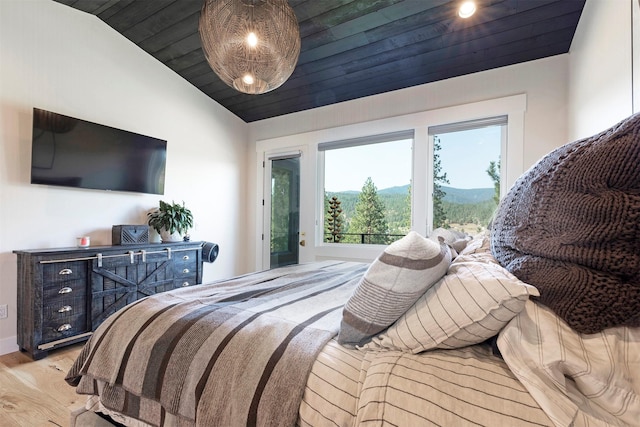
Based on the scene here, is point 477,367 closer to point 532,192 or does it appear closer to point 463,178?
point 532,192

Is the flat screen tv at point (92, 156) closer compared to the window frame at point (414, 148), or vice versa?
the flat screen tv at point (92, 156)

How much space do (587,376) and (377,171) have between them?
9.76 ft

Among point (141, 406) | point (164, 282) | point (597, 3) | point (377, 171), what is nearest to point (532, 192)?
point (141, 406)

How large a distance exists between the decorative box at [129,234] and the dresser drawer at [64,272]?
421 millimetres

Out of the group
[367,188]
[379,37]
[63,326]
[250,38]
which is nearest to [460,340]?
[250,38]

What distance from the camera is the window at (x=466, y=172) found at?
2.79 meters

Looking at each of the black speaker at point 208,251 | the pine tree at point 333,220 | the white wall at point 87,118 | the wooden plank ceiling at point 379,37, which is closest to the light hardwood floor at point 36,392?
the white wall at point 87,118

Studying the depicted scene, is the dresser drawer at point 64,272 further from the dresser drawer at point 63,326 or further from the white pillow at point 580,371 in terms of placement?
the white pillow at point 580,371

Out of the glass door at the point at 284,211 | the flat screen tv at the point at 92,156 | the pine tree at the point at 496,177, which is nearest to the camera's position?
the flat screen tv at the point at 92,156

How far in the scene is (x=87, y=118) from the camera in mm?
2816

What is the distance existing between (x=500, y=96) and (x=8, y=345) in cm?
473

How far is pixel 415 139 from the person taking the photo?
3.12 metres

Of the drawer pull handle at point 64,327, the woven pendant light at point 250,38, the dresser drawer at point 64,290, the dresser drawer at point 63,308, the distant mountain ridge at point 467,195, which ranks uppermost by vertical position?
the woven pendant light at point 250,38

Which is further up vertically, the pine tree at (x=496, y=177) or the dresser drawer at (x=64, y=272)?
the pine tree at (x=496, y=177)
